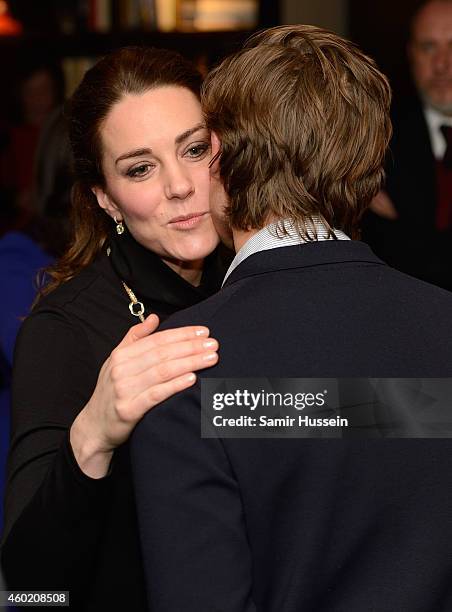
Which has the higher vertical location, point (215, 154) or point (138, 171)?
point (215, 154)

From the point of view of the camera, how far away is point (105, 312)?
69.9 inches

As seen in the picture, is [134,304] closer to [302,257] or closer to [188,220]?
[188,220]

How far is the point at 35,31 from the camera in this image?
15.6 feet

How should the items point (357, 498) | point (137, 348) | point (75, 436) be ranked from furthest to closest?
point (75, 436)
point (137, 348)
point (357, 498)

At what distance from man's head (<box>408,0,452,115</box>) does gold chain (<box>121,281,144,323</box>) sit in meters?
2.25

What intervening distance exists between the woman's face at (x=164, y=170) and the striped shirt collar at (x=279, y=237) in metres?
0.47

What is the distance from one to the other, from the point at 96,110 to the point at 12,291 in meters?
0.65

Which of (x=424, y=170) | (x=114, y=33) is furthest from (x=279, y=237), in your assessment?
(x=114, y=33)

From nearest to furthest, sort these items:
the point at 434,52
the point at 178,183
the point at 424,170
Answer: the point at 178,183
the point at 424,170
the point at 434,52

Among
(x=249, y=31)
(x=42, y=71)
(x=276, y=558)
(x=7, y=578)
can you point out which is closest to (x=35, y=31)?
(x=42, y=71)

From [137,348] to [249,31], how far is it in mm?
3473

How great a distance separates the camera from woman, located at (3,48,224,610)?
143cm

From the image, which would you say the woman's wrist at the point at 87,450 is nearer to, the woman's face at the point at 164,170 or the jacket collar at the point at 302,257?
the jacket collar at the point at 302,257

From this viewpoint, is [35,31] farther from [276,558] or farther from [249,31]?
[276,558]
